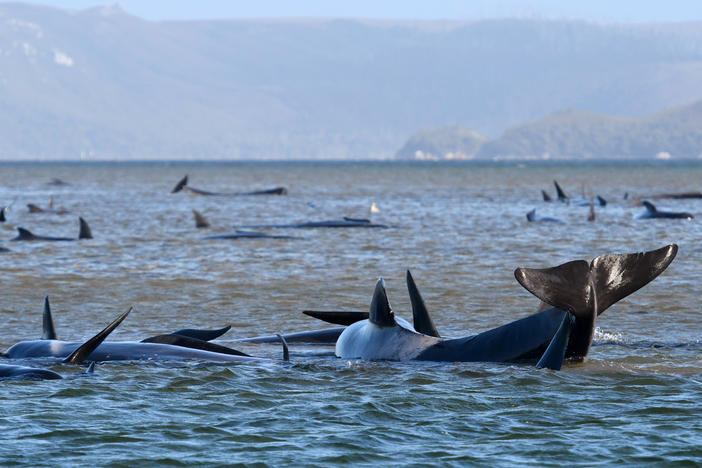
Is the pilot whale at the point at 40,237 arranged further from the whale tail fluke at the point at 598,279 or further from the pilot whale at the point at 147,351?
the whale tail fluke at the point at 598,279

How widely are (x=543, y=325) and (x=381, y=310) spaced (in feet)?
5.42

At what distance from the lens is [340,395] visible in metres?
11.1

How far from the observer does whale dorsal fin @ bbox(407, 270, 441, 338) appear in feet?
40.1

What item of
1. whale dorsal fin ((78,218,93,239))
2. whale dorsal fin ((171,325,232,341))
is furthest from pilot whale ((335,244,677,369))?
whale dorsal fin ((78,218,93,239))

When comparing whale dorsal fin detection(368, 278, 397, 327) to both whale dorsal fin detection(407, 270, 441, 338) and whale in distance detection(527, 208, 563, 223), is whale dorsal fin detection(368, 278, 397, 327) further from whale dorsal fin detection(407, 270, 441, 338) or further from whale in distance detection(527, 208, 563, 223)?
whale in distance detection(527, 208, 563, 223)

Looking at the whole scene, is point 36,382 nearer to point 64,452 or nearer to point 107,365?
point 107,365

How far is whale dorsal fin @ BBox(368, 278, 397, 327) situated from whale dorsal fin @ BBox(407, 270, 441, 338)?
27 cm

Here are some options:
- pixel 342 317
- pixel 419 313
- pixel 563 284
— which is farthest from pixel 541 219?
pixel 563 284

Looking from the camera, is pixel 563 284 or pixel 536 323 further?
pixel 536 323

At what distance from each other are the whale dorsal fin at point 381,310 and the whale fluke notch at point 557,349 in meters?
1.60

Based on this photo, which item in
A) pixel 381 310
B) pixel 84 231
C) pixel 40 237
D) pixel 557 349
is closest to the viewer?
pixel 557 349

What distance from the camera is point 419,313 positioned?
1250 centimetres

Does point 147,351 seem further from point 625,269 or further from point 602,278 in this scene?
point 625,269

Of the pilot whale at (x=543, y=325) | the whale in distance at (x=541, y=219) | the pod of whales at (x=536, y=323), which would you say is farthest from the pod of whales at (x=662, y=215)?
the pilot whale at (x=543, y=325)
